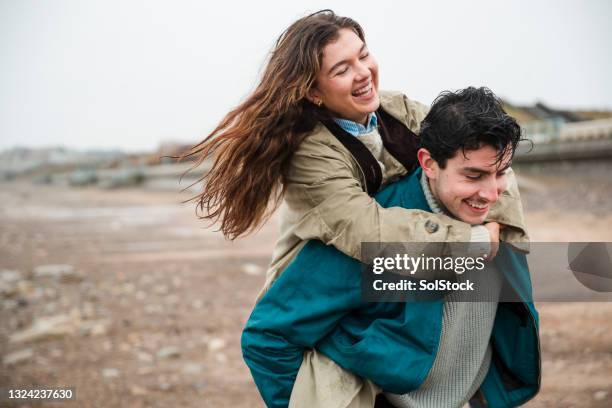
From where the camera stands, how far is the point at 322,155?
2400 mm

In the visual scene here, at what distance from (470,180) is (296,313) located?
2.49ft

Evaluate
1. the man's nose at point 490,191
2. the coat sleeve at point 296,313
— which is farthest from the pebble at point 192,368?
the man's nose at point 490,191

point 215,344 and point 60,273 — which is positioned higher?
point 215,344

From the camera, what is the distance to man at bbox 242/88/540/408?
2.20m

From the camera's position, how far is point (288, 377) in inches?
92.0

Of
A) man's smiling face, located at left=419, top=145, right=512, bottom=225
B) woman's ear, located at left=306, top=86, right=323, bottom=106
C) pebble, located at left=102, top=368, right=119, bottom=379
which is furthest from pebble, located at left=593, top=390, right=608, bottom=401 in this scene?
pebble, located at left=102, top=368, right=119, bottom=379

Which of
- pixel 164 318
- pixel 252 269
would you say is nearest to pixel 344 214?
pixel 164 318

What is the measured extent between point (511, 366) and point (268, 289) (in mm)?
967

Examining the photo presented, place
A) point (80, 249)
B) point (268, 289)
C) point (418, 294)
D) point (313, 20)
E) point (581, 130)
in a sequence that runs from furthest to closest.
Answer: point (581, 130)
point (80, 249)
point (313, 20)
point (268, 289)
point (418, 294)

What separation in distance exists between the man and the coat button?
0.12 m

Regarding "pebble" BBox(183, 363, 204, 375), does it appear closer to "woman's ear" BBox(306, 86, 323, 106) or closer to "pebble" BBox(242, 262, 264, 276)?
→ "pebble" BBox(242, 262, 264, 276)

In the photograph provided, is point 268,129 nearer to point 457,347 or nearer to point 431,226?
point 431,226

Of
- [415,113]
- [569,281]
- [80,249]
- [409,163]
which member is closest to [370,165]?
[409,163]

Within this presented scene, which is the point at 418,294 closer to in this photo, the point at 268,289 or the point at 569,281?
the point at 268,289
